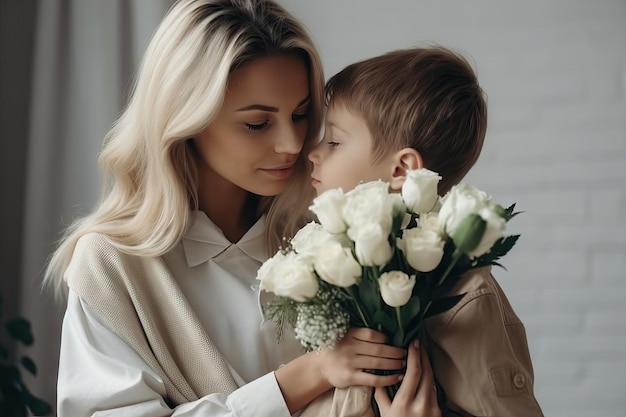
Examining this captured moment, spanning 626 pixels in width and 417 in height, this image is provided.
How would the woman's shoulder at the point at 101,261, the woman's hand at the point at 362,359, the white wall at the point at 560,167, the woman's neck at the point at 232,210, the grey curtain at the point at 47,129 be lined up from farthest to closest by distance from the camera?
the white wall at the point at 560,167
the grey curtain at the point at 47,129
the woman's neck at the point at 232,210
the woman's shoulder at the point at 101,261
the woman's hand at the point at 362,359

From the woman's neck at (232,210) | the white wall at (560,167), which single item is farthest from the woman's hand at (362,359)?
the white wall at (560,167)

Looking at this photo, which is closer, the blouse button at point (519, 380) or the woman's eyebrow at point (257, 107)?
the blouse button at point (519, 380)

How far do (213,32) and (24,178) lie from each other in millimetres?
1148

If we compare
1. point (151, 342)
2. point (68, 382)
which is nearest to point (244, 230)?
point (151, 342)

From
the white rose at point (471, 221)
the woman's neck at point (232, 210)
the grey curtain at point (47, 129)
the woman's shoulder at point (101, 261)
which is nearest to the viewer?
the white rose at point (471, 221)

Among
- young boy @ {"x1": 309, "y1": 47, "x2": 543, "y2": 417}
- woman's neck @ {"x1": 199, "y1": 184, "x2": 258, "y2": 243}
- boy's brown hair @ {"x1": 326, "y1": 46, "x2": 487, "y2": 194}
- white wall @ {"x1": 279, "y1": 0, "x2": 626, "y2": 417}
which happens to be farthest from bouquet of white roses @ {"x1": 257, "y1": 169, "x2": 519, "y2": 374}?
white wall @ {"x1": 279, "y1": 0, "x2": 626, "y2": 417}

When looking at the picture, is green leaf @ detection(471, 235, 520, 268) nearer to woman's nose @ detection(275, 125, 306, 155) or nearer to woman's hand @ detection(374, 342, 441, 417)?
woman's hand @ detection(374, 342, 441, 417)

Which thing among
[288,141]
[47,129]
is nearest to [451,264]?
[288,141]

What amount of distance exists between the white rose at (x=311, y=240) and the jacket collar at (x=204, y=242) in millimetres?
494

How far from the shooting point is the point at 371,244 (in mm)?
1454

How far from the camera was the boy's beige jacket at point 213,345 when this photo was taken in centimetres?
165

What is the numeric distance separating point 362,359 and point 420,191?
327mm

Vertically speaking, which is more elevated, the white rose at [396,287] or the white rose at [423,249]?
the white rose at [423,249]

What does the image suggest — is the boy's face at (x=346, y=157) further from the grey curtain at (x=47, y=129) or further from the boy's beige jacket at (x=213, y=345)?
the grey curtain at (x=47, y=129)
